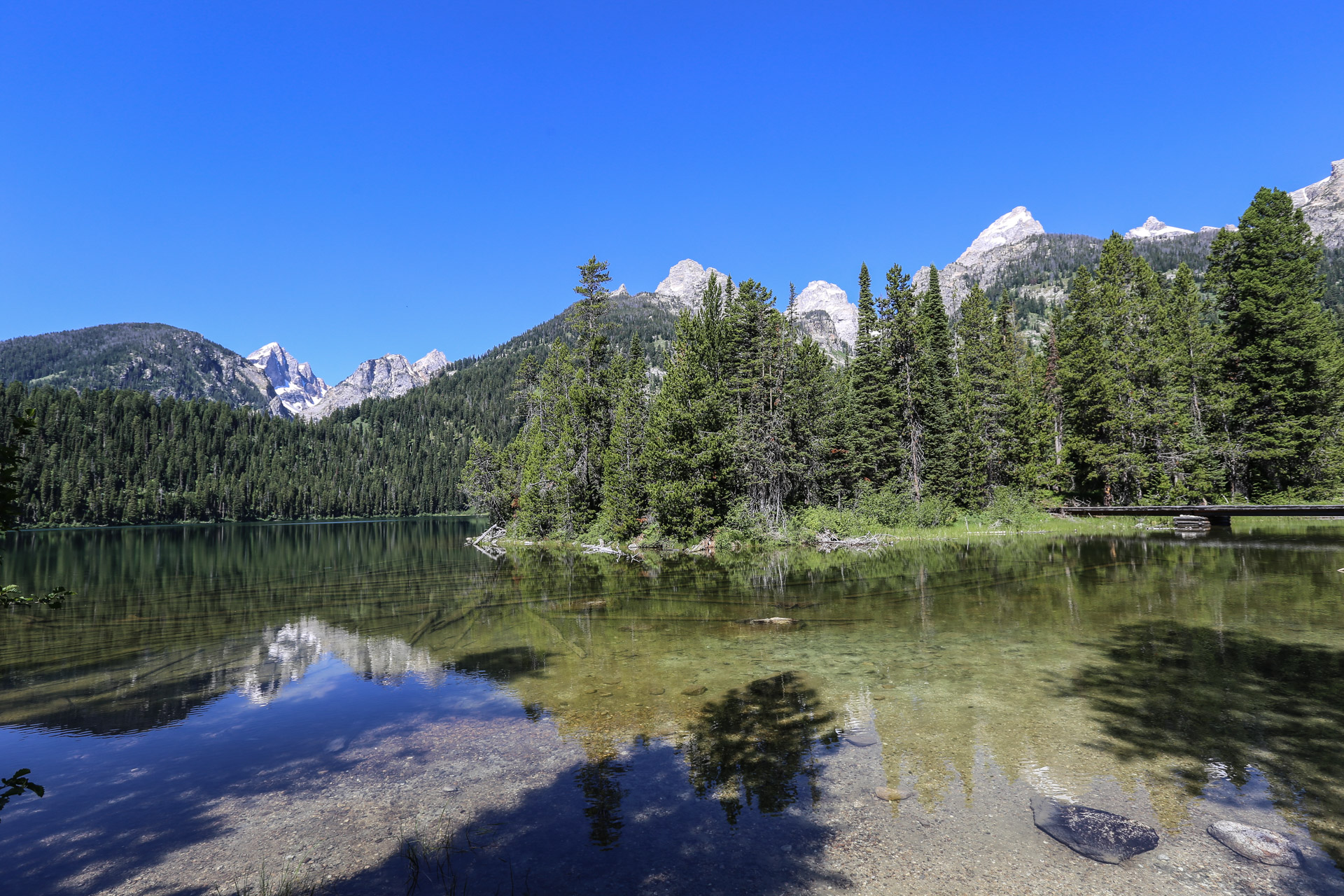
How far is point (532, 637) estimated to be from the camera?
17.7 meters

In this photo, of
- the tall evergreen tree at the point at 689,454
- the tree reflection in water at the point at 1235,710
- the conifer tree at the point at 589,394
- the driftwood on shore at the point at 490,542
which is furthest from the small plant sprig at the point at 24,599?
the conifer tree at the point at 589,394

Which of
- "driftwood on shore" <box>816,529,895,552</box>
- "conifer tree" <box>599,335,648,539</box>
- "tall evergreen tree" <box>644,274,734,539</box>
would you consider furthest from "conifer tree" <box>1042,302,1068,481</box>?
"conifer tree" <box>599,335,648,539</box>

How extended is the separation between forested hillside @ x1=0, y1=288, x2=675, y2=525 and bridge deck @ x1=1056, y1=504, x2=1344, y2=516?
A: 97.1 metres

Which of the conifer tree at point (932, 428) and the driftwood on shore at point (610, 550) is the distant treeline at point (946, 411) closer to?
the conifer tree at point (932, 428)

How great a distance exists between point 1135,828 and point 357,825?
367 inches

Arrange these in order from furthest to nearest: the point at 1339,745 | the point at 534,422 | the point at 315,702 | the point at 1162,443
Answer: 1. the point at 534,422
2. the point at 1162,443
3. the point at 315,702
4. the point at 1339,745

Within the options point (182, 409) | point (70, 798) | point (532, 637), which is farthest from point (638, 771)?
point (182, 409)

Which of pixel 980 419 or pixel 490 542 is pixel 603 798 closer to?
pixel 980 419

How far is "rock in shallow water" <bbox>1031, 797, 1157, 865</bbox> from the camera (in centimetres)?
624

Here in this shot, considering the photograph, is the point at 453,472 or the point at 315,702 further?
the point at 453,472

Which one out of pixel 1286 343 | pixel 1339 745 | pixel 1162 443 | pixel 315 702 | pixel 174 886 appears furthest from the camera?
pixel 1162 443

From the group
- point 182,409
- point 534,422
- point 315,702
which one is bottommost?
point 315,702

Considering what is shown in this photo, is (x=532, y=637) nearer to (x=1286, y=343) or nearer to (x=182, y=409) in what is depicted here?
(x=1286, y=343)

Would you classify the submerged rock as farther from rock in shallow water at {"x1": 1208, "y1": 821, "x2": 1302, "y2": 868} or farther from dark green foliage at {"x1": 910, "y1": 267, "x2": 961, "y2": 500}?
dark green foliage at {"x1": 910, "y1": 267, "x2": 961, "y2": 500}
